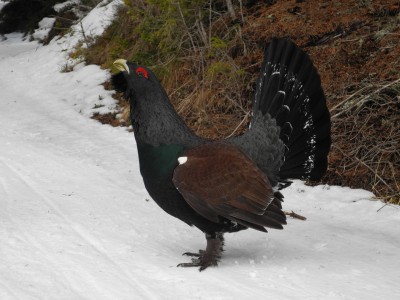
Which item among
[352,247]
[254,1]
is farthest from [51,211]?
[254,1]

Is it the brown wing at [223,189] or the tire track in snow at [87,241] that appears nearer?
the tire track in snow at [87,241]

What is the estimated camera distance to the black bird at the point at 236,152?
3953mm

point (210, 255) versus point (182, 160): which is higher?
point (182, 160)

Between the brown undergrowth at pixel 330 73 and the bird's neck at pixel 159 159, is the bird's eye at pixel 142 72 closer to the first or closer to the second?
the bird's neck at pixel 159 159

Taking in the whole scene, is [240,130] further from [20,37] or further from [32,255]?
[20,37]

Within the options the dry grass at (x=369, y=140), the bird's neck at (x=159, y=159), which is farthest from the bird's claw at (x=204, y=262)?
the dry grass at (x=369, y=140)

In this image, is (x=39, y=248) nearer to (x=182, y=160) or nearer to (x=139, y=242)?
(x=139, y=242)

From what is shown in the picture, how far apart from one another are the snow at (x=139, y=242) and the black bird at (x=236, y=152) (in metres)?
0.40

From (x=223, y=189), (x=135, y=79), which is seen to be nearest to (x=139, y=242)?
(x=223, y=189)

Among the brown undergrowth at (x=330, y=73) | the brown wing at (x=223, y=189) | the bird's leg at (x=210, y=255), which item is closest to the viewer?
the brown wing at (x=223, y=189)

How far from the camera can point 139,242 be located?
4.77 meters

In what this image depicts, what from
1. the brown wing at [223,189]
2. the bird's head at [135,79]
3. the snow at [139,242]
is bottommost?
the snow at [139,242]

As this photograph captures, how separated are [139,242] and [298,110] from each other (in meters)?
1.79

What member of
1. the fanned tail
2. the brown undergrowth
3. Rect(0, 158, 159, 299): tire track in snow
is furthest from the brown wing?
the brown undergrowth
